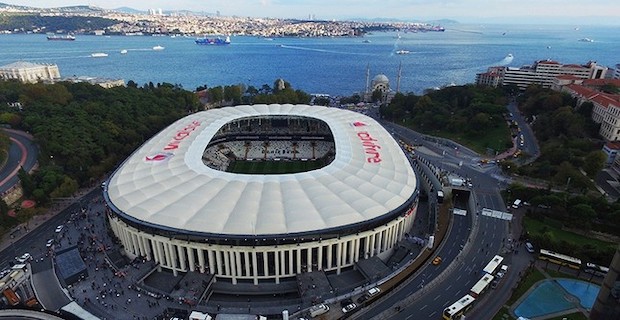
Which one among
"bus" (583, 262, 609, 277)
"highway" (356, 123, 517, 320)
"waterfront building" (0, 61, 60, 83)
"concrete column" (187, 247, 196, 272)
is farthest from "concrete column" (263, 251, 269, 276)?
"waterfront building" (0, 61, 60, 83)

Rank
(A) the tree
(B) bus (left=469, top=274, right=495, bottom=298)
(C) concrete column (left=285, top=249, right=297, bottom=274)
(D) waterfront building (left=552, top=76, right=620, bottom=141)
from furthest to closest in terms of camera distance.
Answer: (D) waterfront building (left=552, top=76, right=620, bottom=141) → (A) the tree → (C) concrete column (left=285, top=249, right=297, bottom=274) → (B) bus (left=469, top=274, right=495, bottom=298)

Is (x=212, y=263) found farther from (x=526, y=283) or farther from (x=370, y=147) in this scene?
(x=526, y=283)

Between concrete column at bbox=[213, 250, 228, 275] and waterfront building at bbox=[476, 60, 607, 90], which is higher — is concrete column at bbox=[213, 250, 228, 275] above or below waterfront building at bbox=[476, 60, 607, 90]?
below

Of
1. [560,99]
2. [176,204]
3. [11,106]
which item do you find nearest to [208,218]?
[176,204]

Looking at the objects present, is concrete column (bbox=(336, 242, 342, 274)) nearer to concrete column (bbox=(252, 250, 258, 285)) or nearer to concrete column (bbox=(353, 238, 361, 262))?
concrete column (bbox=(353, 238, 361, 262))

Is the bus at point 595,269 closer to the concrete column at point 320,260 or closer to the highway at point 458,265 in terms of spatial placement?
the highway at point 458,265

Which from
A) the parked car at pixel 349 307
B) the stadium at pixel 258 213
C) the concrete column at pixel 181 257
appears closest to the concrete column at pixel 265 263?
the stadium at pixel 258 213

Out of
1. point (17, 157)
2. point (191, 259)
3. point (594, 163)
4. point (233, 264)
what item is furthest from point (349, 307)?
point (17, 157)
